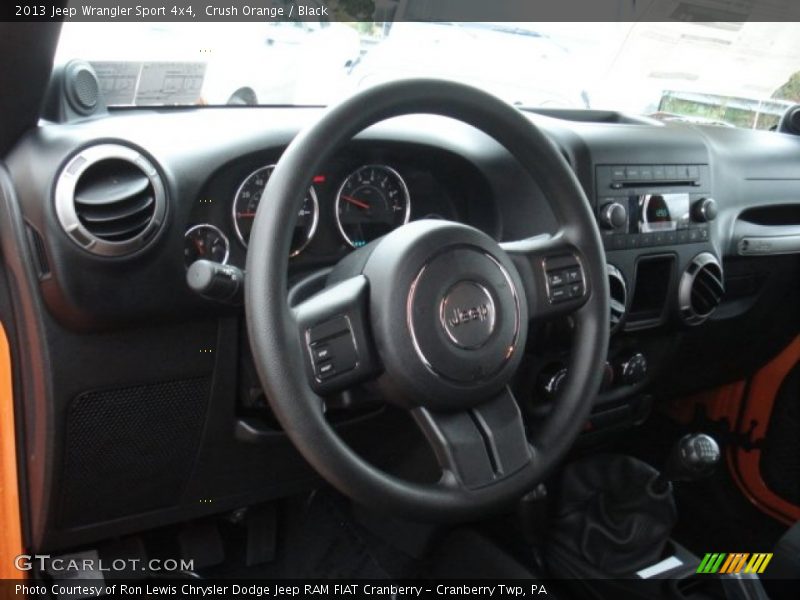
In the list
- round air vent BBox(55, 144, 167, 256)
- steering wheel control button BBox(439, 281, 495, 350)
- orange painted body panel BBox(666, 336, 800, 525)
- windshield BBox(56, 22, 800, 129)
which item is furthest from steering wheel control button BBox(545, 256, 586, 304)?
orange painted body panel BBox(666, 336, 800, 525)

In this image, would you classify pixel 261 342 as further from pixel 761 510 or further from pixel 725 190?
pixel 761 510

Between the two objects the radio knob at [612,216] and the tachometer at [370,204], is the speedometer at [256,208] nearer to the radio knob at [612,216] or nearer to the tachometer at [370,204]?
the tachometer at [370,204]

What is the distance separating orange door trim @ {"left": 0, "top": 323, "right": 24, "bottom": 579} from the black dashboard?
31 millimetres

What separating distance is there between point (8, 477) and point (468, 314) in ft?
2.60

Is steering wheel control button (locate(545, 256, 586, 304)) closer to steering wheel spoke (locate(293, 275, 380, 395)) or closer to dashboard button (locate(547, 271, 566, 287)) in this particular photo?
dashboard button (locate(547, 271, 566, 287))

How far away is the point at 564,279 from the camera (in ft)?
3.83

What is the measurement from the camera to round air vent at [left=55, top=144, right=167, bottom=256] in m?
1.06

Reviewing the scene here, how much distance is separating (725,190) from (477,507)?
1.12 meters

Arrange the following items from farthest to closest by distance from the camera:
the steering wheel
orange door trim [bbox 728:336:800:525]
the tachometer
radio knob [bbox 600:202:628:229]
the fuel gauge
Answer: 1. orange door trim [bbox 728:336:800:525]
2. radio knob [bbox 600:202:628:229]
3. the tachometer
4. the fuel gauge
5. the steering wheel

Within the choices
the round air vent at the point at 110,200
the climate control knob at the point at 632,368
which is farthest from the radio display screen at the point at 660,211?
the round air vent at the point at 110,200

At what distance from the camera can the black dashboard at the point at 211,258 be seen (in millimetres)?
1104

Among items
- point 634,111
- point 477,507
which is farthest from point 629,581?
point 634,111

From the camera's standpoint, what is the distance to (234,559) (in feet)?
5.66

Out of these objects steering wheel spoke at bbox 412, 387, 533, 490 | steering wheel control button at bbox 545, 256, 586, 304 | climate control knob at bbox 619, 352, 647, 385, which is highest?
steering wheel control button at bbox 545, 256, 586, 304
